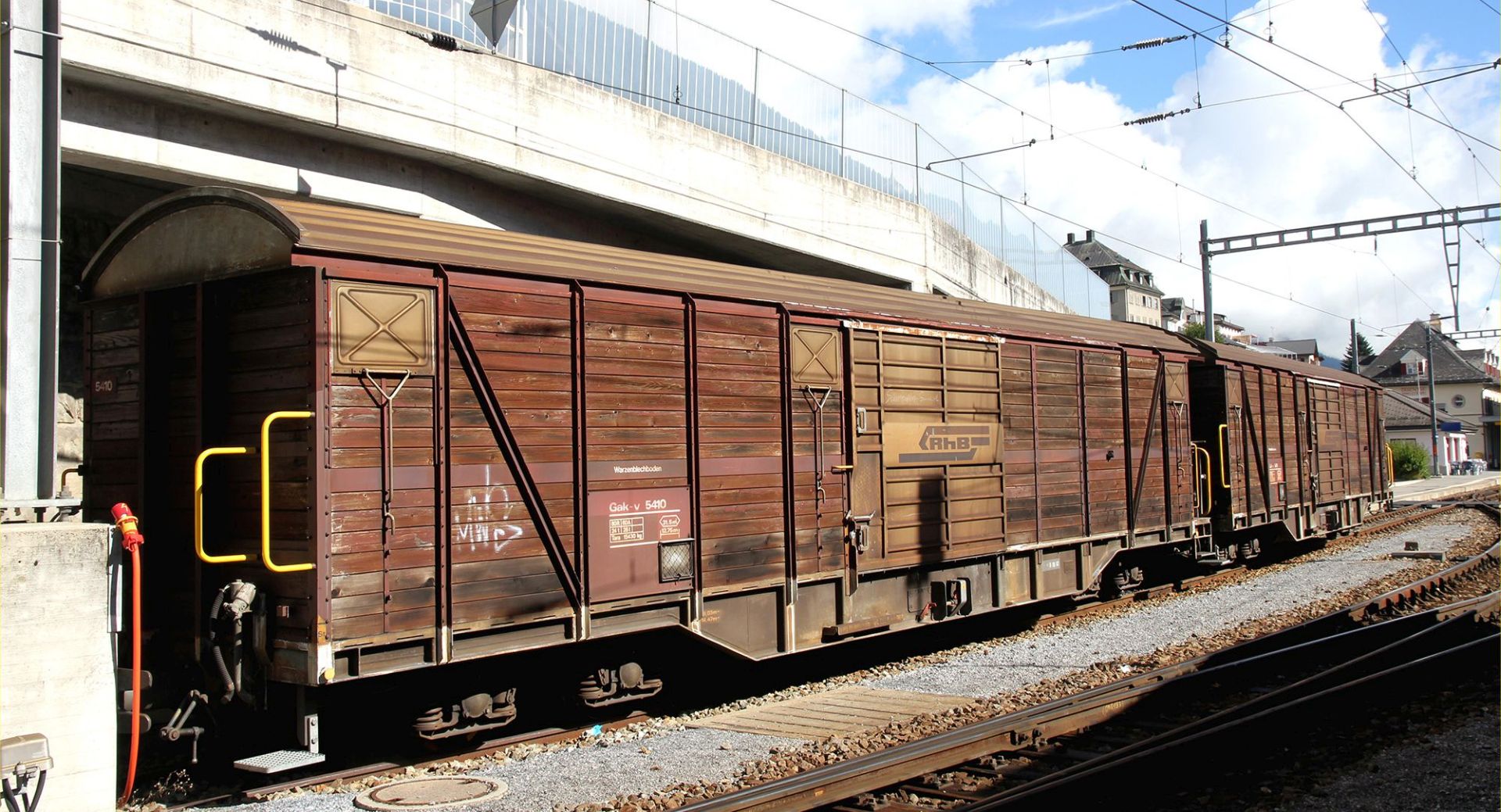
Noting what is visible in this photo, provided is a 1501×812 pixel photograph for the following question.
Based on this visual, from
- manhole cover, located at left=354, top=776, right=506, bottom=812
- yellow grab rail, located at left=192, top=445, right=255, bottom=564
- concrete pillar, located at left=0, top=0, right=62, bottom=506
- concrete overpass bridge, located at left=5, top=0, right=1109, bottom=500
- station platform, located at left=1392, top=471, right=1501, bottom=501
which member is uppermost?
concrete overpass bridge, located at left=5, top=0, right=1109, bottom=500

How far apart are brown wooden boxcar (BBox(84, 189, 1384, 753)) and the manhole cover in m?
0.73

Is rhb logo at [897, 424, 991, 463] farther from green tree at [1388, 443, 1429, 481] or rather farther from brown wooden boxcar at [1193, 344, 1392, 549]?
green tree at [1388, 443, 1429, 481]

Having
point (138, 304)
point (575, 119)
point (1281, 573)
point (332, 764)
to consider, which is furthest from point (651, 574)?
point (1281, 573)

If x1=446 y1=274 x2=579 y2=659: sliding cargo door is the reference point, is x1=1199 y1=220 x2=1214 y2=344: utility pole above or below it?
above

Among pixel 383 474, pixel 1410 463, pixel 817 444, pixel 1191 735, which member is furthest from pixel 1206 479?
pixel 1410 463

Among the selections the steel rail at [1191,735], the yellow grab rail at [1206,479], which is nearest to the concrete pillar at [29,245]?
the steel rail at [1191,735]

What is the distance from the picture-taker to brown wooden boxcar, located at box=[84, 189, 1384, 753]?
6.77 metres

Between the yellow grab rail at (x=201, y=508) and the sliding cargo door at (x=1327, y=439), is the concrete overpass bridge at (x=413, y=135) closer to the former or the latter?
the yellow grab rail at (x=201, y=508)

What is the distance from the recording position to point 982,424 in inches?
459

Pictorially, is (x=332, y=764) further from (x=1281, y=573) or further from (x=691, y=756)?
(x=1281, y=573)

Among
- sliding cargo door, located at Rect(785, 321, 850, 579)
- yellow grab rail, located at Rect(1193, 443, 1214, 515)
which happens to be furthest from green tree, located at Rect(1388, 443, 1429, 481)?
sliding cargo door, located at Rect(785, 321, 850, 579)

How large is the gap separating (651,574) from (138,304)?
417 cm

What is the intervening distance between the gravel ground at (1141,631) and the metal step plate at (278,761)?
200 inches

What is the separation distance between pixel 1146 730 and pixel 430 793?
5.01m
